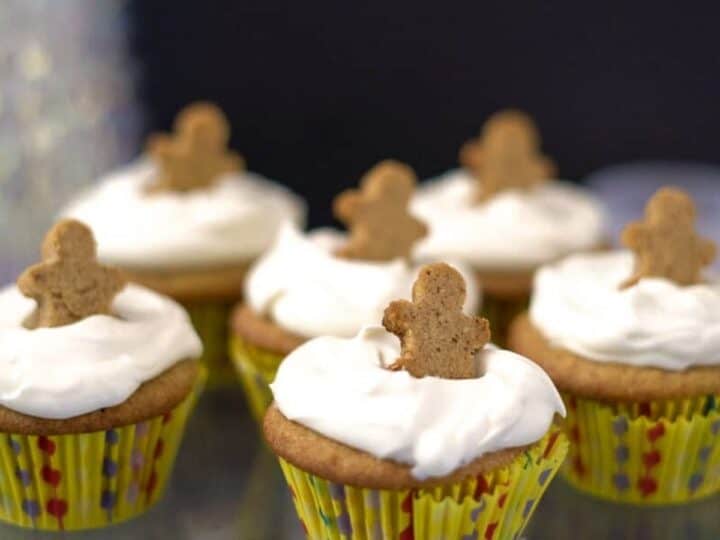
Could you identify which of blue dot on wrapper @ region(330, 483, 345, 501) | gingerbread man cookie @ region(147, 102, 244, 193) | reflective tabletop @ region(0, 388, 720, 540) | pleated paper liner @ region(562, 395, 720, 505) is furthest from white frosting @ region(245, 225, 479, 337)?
blue dot on wrapper @ region(330, 483, 345, 501)

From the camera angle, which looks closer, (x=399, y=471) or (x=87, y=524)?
(x=399, y=471)

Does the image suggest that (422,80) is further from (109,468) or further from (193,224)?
(109,468)

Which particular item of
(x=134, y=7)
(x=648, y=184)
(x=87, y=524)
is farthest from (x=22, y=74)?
(x=648, y=184)

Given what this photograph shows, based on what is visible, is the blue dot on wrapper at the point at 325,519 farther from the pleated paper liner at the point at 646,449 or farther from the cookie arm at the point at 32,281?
the cookie arm at the point at 32,281

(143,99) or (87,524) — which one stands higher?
(143,99)

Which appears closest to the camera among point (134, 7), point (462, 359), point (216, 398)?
point (462, 359)

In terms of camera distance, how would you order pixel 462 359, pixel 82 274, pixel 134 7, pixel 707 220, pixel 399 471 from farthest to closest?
pixel 134 7, pixel 707 220, pixel 82 274, pixel 462 359, pixel 399 471

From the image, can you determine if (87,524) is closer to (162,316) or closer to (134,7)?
(162,316)
